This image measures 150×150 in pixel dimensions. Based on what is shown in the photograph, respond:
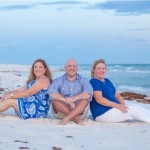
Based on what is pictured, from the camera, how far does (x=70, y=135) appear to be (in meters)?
6.83

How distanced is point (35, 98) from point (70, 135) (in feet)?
5.29

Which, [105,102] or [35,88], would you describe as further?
[35,88]

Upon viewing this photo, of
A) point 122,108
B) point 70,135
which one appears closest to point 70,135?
point 70,135

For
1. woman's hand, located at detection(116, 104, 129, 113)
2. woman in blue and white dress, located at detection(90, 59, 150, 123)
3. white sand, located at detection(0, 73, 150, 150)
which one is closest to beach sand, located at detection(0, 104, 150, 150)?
white sand, located at detection(0, 73, 150, 150)

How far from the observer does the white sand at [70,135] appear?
6.14m

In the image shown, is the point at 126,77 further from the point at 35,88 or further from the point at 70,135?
the point at 70,135

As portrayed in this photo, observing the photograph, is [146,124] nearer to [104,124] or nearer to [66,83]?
[104,124]

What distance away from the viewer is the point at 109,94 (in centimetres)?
823

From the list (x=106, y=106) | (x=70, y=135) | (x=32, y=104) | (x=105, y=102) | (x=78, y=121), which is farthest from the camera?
(x=32, y=104)

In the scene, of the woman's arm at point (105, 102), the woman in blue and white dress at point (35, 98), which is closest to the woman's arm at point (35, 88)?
the woman in blue and white dress at point (35, 98)

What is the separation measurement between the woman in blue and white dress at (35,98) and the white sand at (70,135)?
22 centimetres

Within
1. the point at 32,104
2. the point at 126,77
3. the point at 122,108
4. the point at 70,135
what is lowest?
the point at 126,77

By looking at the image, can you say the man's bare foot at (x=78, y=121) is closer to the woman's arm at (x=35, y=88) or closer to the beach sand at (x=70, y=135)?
the beach sand at (x=70, y=135)

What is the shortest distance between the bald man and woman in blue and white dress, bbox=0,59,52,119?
25cm
